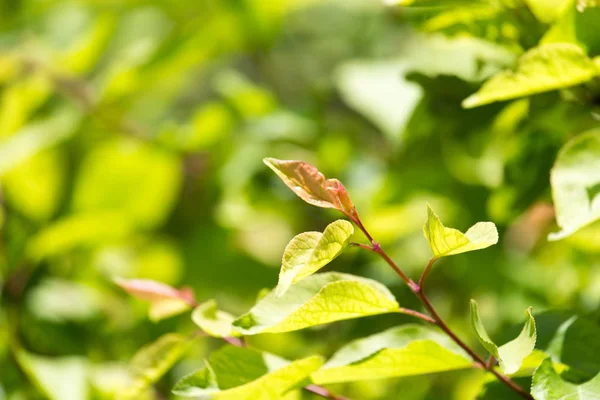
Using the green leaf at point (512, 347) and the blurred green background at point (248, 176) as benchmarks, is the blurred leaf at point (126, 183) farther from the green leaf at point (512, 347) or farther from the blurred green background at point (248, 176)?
the green leaf at point (512, 347)


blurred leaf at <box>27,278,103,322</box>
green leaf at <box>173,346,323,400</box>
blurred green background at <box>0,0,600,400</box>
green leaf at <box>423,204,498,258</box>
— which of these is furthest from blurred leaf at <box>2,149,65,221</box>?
green leaf at <box>423,204,498,258</box>

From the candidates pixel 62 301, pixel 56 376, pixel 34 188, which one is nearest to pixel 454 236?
pixel 56 376

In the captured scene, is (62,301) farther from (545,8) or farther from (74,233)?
(545,8)

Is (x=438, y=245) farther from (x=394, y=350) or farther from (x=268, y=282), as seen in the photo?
(x=268, y=282)

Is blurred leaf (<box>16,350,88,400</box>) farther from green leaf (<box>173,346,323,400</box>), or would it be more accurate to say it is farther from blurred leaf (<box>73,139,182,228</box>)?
green leaf (<box>173,346,323,400</box>)

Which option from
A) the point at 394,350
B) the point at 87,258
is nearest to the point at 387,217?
the point at 87,258

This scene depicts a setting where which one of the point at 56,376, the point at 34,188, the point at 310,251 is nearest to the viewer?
the point at 310,251
